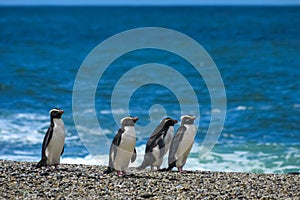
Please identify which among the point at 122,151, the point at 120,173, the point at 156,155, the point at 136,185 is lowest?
the point at 136,185

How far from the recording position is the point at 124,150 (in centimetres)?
1077

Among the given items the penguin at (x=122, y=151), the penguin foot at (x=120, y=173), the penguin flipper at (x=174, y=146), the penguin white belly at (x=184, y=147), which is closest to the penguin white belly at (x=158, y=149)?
the penguin flipper at (x=174, y=146)

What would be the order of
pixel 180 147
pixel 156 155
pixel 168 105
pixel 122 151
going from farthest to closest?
pixel 168 105, pixel 156 155, pixel 180 147, pixel 122 151

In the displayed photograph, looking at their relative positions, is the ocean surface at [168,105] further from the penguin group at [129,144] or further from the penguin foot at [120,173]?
the penguin foot at [120,173]

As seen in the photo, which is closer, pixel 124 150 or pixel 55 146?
pixel 124 150

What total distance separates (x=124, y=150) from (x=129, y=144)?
0.43 feet

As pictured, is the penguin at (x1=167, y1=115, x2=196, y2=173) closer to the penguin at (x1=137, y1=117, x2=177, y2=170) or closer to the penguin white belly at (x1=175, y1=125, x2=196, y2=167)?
the penguin white belly at (x1=175, y1=125, x2=196, y2=167)

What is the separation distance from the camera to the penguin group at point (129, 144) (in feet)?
35.3

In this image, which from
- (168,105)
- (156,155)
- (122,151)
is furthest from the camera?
(168,105)

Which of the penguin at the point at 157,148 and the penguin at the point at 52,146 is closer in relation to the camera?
the penguin at the point at 52,146

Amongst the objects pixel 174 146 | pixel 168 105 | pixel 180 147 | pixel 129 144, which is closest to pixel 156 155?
pixel 174 146

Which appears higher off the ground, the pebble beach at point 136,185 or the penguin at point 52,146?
the penguin at point 52,146

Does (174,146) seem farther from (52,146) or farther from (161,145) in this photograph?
(52,146)

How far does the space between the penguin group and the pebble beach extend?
0.23m
